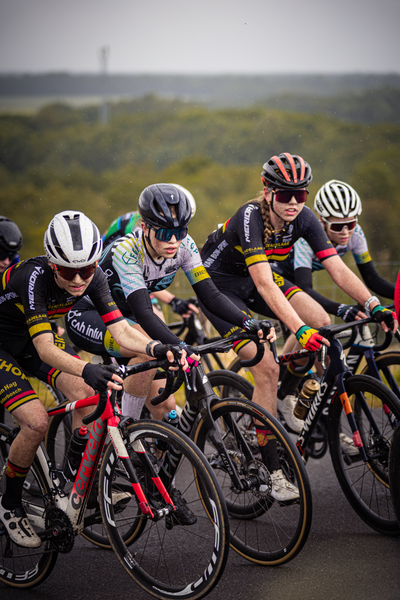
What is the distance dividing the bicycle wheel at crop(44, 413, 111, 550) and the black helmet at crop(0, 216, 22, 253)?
163cm

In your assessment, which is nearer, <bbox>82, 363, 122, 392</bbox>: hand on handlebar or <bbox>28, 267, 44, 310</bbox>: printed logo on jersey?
<bbox>82, 363, 122, 392</bbox>: hand on handlebar

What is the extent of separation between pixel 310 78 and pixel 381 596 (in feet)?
25.8

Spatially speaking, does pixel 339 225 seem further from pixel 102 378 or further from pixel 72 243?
pixel 102 378

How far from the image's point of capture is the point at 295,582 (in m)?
2.83

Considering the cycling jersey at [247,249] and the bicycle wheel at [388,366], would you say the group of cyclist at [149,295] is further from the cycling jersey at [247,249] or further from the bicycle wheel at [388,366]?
the bicycle wheel at [388,366]

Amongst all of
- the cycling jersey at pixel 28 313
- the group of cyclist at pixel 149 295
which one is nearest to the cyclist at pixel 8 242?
the group of cyclist at pixel 149 295

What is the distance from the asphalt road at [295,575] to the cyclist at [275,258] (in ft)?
2.83

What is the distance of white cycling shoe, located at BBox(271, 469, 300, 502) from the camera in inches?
117

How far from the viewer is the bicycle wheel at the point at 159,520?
2.45m

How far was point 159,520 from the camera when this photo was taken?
282cm

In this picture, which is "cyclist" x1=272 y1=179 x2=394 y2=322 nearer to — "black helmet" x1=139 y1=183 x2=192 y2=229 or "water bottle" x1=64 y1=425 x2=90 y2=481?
"black helmet" x1=139 y1=183 x2=192 y2=229

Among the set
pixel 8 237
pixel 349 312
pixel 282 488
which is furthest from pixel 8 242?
pixel 282 488

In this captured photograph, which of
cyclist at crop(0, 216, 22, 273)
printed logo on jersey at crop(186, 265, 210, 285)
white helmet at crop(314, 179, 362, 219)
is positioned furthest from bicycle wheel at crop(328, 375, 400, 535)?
cyclist at crop(0, 216, 22, 273)

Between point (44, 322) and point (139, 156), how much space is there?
21.9 feet
